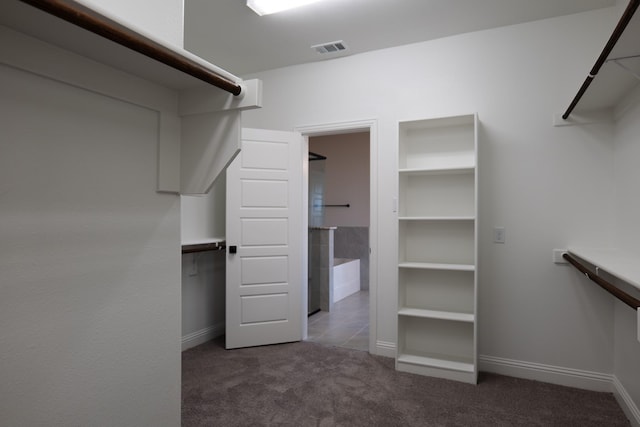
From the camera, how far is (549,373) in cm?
294

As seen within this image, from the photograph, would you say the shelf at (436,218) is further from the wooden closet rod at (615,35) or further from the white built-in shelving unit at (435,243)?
the wooden closet rod at (615,35)

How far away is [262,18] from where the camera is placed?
3008 mm

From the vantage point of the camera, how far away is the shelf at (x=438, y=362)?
297cm

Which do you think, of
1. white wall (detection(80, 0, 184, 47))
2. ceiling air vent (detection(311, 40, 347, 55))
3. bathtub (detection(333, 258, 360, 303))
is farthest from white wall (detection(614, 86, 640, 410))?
bathtub (detection(333, 258, 360, 303))

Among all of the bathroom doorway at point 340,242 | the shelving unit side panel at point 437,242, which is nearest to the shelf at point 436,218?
the shelving unit side panel at point 437,242

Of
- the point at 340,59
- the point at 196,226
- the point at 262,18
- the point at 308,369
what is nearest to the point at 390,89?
the point at 340,59

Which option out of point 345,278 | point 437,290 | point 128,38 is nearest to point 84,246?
point 128,38

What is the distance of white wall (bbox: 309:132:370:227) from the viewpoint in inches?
273

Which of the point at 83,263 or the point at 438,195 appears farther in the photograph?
the point at 438,195

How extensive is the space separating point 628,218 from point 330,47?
2610 millimetres

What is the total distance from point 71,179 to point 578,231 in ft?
10.4

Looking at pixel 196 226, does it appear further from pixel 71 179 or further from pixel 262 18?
pixel 71 179

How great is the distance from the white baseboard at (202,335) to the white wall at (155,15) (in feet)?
10.1

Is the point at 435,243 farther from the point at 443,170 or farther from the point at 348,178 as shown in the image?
the point at 348,178
